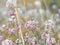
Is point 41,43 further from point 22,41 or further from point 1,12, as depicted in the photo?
point 1,12

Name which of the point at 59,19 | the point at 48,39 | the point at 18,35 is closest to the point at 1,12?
the point at 59,19

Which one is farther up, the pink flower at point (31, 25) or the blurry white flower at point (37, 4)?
the blurry white flower at point (37, 4)

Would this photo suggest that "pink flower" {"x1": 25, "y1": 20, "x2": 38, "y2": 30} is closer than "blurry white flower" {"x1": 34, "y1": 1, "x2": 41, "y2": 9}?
Yes

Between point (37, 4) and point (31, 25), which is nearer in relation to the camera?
point (31, 25)

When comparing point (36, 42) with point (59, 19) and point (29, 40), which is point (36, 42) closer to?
point (29, 40)

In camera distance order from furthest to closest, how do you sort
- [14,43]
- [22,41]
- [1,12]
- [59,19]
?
[1,12]
[59,19]
[14,43]
[22,41]

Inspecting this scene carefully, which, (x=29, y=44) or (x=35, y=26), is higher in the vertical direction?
(x=35, y=26)

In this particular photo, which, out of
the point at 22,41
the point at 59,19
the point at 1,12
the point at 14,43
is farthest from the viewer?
the point at 1,12

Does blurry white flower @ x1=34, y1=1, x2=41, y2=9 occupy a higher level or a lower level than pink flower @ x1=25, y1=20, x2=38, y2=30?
higher

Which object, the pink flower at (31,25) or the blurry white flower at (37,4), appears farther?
the blurry white flower at (37,4)

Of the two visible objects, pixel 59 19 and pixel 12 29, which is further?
pixel 59 19
